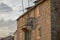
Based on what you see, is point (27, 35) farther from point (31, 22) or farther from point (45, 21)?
point (45, 21)

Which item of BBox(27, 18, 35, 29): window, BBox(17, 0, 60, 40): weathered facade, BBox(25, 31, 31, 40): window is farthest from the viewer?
BBox(25, 31, 31, 40): window

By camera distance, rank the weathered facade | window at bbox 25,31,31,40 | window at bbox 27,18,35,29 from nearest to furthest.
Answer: the weathered facade, window at bbox 27,18,35,29, window at bbox 25,31,31,40

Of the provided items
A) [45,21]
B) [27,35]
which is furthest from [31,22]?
[45,21]

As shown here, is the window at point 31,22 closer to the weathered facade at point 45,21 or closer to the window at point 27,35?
the weathered facade at point 45,21

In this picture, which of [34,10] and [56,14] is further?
[34,10]

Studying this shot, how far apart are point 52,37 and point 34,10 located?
499 centimetres

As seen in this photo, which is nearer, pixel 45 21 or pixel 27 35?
pixel 45 21

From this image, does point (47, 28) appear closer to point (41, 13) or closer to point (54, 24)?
point (54, 24)

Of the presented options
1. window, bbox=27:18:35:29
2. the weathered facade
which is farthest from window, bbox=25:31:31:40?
window, bbox=27:18:35:29

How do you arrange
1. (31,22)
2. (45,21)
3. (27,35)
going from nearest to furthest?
(45,21) < (31,22) < (27,35)

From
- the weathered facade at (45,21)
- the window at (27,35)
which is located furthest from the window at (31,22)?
the window at (27,35)

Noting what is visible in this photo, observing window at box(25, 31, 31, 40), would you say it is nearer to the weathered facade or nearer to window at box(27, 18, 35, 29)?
the weathered facade

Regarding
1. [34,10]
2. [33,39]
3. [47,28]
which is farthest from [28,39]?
[47,28]

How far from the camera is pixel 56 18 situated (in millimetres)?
21859
